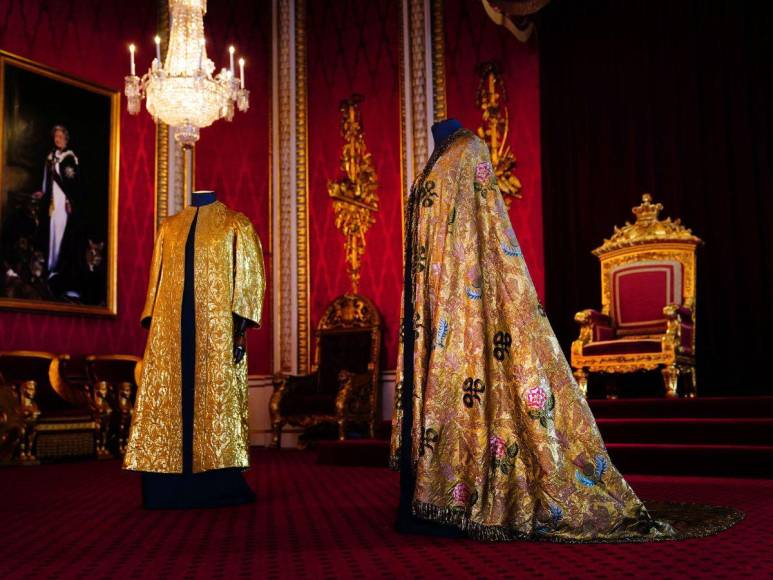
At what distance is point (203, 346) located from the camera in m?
3.72

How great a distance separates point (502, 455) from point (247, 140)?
6045 millimetres

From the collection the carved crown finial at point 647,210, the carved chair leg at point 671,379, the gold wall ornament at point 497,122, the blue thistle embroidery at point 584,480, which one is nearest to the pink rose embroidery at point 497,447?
the blue thistle embroidery at point 584,480

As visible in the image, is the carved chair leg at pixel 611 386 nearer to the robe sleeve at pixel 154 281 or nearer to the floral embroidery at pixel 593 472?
the robe sleeve at pixel 154 281

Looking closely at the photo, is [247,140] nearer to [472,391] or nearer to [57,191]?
[57,191]

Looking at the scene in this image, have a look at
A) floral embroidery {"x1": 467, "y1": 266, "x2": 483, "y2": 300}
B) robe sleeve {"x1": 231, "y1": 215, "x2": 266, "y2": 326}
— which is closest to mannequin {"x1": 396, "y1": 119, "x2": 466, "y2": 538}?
floral embroidery {"x1": 467, "y1": 266, "x2": 483, "y2": 300}

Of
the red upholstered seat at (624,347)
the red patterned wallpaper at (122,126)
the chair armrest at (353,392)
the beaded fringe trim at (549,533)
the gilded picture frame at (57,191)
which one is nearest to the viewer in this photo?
the beaded fringe trim at (549,533)

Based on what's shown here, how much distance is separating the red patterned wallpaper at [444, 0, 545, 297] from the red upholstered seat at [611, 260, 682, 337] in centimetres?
76

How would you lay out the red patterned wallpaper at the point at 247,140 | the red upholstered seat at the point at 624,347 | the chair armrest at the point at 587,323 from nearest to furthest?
the red upholstered seat at the point at 624,347
the chair armrest at the point at 587,323
the red patterned wallpaper at the point at 247,140

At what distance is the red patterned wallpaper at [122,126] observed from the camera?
6.70 meters

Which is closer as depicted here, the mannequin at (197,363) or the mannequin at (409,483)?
A: the mannequin at (409,483)

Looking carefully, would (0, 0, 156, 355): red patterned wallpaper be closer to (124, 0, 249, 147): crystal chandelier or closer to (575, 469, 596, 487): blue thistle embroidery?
(124, 0, 249, 147): crystal chandelier

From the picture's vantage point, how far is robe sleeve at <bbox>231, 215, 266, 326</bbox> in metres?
3.79

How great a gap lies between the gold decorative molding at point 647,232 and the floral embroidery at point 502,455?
161 inches

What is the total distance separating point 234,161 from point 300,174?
2.00ft
